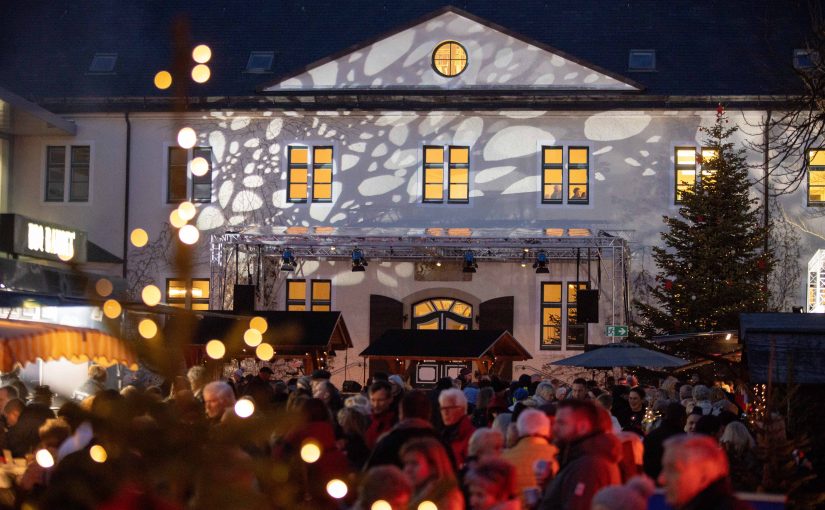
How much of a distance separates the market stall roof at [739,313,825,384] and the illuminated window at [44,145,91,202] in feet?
75.1

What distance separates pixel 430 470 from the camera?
23.4 ft

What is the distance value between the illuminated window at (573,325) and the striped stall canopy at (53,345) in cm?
2031

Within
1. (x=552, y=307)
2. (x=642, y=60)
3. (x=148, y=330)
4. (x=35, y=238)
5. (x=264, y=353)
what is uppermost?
(x=642, y=60)

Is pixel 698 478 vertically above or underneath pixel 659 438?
above

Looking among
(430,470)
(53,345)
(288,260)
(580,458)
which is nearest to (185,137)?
(430,470)

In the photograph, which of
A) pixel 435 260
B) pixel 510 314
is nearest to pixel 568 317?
pixel 510 314

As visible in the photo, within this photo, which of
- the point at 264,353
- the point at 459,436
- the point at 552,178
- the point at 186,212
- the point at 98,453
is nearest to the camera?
the point at 186,212

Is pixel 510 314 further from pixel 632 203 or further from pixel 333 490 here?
pixel 333 490

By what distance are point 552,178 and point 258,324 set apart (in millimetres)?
12232

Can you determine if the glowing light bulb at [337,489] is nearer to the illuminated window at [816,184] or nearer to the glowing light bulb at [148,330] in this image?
the glowing light bulb at [148,330]

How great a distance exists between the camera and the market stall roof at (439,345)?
2184cm

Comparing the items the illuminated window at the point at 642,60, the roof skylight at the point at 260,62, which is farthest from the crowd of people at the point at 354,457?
the roof skylight at the point at 260,62

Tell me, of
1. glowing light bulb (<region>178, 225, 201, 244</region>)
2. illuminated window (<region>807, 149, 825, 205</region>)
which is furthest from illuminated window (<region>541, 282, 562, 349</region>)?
A: glowing light bulb (<region>178, 225, 201, 244</region>)

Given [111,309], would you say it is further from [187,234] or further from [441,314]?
[441,314]
